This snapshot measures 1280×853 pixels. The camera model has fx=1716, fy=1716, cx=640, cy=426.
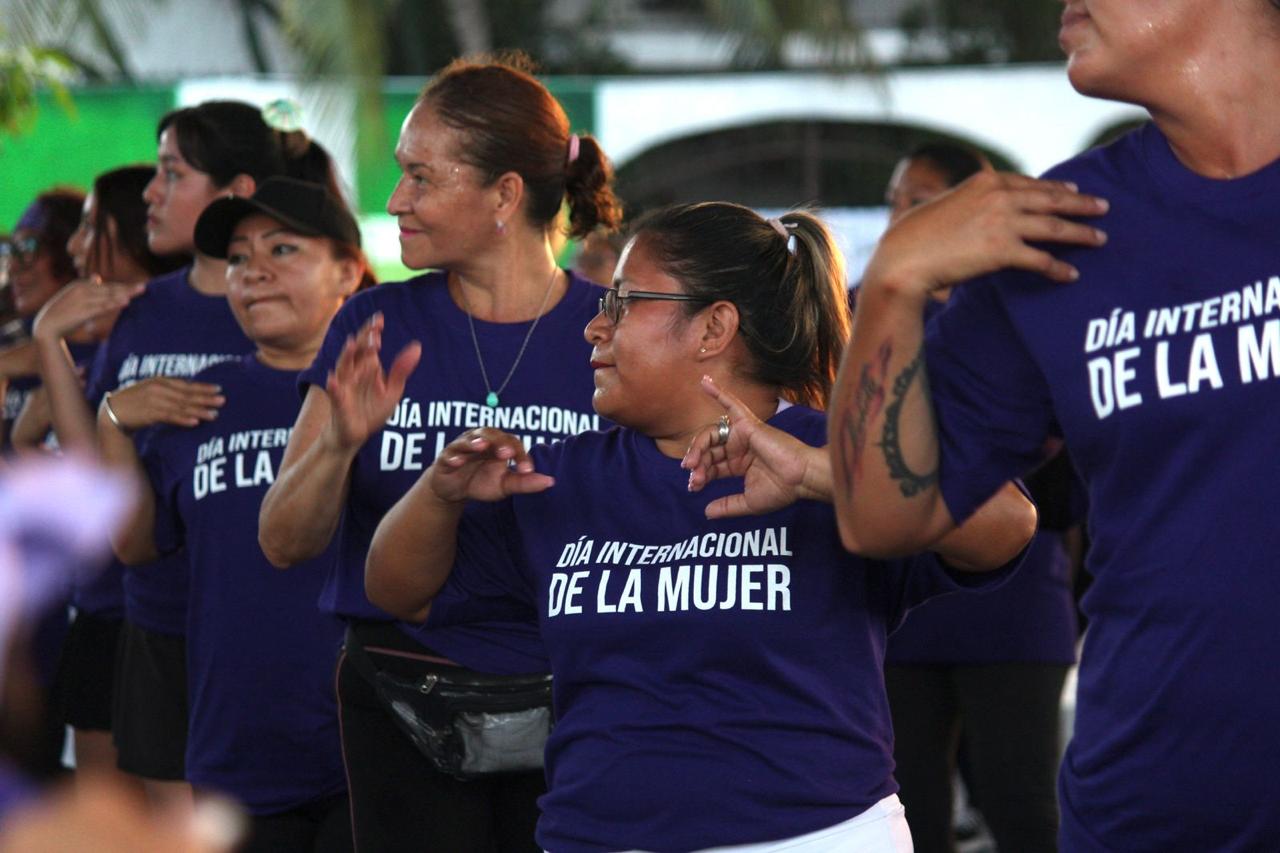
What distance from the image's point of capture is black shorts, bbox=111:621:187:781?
4715 millimetres

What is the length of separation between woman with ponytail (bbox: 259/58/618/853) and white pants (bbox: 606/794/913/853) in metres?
0.99

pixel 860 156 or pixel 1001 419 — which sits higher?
pixel 860 156

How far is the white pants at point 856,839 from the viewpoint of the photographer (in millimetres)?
2488

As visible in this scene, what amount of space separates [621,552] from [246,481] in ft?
5.73

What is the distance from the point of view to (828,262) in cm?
297

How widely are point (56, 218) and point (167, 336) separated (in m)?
1.91

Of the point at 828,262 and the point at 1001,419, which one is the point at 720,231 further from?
the point at 1001,419

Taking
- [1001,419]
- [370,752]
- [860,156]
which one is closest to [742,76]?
[860,156]

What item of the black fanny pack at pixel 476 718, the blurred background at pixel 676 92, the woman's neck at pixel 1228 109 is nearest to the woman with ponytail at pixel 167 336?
the black fanny pack at pixel 476 718

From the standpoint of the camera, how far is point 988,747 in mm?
4605

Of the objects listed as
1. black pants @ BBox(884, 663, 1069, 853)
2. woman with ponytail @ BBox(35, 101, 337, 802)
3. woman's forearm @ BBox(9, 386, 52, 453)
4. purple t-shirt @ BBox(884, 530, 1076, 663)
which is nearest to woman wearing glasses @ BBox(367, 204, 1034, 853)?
purple t-shirt @ BBox(884, 530, 1076, 663)

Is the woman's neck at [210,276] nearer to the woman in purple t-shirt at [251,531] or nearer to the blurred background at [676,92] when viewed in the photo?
the woman in purple t-shirt at [251,531]

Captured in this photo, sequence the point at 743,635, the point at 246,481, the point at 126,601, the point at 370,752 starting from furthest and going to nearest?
the point at 126,601
the point at 246,481
the point at 370,752
the point at 743,635

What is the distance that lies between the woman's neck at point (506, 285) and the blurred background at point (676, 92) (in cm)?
653
